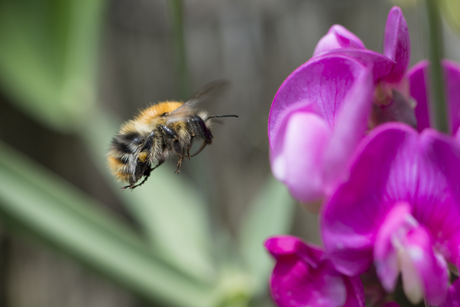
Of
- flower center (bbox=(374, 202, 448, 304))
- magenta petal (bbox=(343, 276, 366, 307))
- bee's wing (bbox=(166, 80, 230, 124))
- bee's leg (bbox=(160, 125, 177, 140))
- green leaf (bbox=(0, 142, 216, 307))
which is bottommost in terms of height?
green leaf (bbox=(0, 142, 216, 307))

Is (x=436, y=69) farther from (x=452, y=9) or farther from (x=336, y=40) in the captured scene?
(x=452, y=9)

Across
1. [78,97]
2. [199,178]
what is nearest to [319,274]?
[199,178]

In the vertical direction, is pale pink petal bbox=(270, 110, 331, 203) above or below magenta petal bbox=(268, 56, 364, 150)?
below

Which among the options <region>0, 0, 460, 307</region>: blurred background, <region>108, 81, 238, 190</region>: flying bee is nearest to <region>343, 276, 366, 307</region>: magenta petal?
<region>108, 81, 238, 190</region>: flying bee

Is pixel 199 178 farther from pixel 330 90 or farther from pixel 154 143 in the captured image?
pixel 330 90

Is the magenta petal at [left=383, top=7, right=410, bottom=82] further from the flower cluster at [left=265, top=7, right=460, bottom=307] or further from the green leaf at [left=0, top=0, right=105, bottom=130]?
the green leaf at [left=0, top=0, right=105, bottom=130]

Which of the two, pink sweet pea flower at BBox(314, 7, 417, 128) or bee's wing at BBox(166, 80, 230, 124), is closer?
pink sweet pea flower at BBox(314, 7, 417, 128)

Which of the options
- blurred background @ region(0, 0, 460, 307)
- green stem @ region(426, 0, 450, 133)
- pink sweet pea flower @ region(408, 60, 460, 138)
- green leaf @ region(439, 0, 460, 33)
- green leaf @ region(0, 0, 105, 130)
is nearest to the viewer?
green stem @ region(426, 0, 450, 133)
